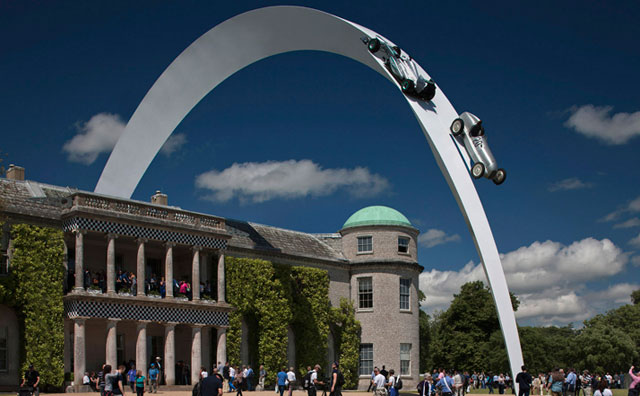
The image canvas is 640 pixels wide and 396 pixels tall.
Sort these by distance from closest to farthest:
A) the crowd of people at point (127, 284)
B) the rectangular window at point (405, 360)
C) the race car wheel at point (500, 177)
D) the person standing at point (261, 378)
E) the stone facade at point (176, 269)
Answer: the race car wheel at point (500, 177) → the stone facade at point (176, 269) → the crowd of people at point (127, 284) → the person standing at point (261, 378) → the rectangular window at point (405, 360)

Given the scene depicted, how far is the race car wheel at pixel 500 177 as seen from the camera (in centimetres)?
2654

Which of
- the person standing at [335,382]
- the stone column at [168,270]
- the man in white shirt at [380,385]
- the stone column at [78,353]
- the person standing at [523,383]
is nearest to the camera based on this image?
the person standing at [335,382]

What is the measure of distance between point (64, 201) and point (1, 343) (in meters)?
6.47

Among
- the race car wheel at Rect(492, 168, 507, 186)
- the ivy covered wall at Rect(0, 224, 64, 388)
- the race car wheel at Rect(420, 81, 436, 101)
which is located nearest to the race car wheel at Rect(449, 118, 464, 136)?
the race car wheel at Rect(420, 81, 436, 101)

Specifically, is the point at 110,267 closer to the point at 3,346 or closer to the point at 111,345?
the point at 111,345

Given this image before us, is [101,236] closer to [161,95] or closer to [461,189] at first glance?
[161,95]

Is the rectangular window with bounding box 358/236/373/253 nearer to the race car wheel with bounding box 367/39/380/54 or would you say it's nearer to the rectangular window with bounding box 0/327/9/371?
the race car wheel with bounding box 367/39/380/54

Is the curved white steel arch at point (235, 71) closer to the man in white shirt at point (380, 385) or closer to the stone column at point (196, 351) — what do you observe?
the man in white shirt at point (380, 385)

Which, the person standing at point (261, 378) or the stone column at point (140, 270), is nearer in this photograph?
the stone column at point (140, 270)

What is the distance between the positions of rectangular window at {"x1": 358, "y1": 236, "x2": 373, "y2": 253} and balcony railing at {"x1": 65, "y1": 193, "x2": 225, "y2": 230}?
12.2m

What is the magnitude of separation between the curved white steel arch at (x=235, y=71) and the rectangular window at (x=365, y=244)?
13.7 m

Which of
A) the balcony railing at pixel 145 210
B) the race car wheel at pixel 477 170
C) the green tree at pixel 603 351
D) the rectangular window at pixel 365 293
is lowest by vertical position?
the green tree at pixel 603 351

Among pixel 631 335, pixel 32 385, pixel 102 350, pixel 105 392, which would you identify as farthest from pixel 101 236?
pixel 631 335

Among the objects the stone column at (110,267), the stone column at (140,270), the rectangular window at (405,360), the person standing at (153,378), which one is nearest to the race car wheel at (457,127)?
the stone column at (140,270)
